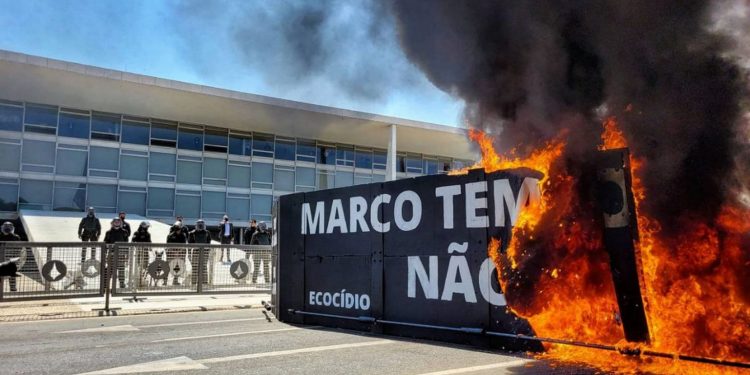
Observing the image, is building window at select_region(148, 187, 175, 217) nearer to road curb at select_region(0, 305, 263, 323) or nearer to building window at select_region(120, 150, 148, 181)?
building window at select_region(120, 150, 148, 181)

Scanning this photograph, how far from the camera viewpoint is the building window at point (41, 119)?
24891 millimetres

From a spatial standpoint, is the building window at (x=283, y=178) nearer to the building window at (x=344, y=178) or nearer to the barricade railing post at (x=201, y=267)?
the building window at (x=344, y=178)

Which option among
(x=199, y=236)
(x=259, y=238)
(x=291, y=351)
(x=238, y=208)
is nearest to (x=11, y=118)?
(x=238, y=208)

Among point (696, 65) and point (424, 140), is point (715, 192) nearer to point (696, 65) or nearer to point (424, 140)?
point (696, 65)

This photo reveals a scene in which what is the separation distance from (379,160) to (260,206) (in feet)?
27.1

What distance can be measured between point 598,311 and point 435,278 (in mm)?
1807

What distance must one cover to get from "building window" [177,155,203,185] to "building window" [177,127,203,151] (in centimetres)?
57

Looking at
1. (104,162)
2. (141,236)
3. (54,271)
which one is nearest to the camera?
(54,271)

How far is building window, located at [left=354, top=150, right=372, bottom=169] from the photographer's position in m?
33.4

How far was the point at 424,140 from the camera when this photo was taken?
34.3 metres

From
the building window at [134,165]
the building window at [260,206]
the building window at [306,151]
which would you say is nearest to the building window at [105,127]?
the building window at [134,165]

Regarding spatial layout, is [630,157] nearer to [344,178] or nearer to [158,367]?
[158,367]

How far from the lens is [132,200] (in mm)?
26547

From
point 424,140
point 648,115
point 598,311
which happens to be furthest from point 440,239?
point 424,140
